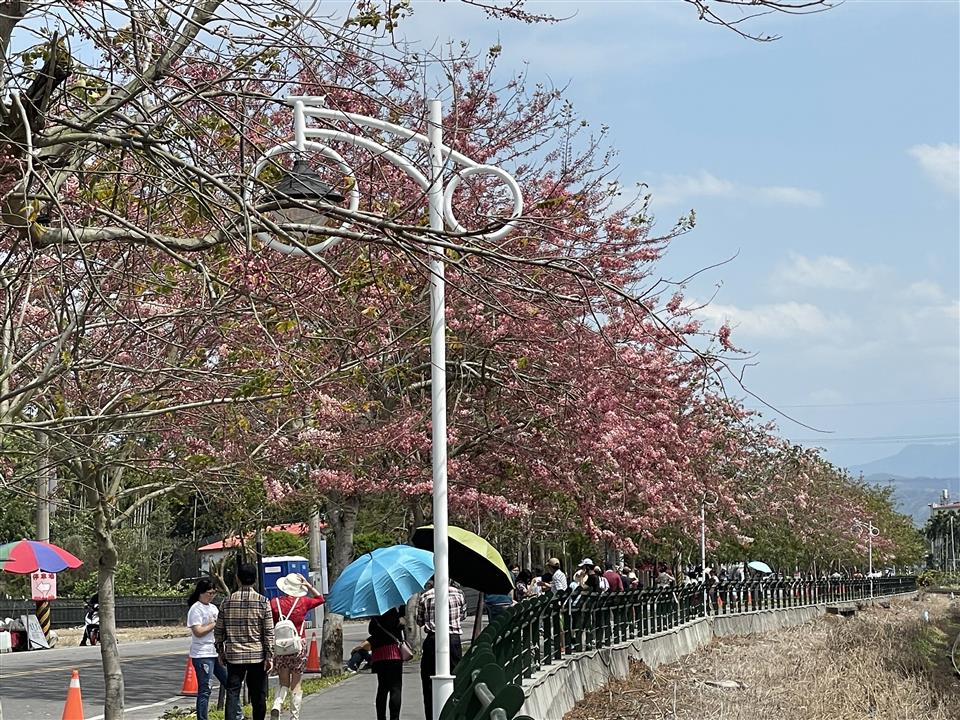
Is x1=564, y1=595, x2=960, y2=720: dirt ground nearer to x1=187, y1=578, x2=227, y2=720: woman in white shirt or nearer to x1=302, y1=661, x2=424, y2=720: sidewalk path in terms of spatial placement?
x1=302, y1=661, x2=424, y2=720: sidewalk path

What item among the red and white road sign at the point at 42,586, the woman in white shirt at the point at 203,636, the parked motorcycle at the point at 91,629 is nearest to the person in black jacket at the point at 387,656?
the woman in white shirt at the point at 203,636

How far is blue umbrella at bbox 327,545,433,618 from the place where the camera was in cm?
1419

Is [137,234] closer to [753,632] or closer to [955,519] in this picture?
[753,632]

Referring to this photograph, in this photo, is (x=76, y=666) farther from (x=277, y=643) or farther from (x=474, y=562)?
(x=277, y=643)

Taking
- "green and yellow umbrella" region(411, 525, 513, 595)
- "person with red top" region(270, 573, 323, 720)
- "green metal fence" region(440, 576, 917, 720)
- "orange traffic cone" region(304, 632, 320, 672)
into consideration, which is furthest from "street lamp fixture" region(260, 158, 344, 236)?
"orange traffic cone" region(304, 632, 320, 672)

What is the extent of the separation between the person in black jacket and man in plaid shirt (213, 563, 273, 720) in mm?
1181

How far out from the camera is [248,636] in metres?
13.2

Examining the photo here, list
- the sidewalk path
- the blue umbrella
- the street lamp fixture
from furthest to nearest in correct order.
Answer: the sidewalk path
the blue umbrella
the street lamp fixture

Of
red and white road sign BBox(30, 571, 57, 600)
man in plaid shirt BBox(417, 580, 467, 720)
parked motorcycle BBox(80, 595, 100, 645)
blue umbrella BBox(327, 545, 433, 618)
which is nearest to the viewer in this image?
blue umbrella BBox(327, 545, 433, 618)

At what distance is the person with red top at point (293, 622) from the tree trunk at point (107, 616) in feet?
7.18

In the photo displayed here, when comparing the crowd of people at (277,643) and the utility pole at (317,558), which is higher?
the utility pole at (317,558)

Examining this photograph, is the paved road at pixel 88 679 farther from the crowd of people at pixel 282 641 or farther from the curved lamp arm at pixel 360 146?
the curved lamp arm at pixel 360 146

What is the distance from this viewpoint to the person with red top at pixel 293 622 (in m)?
14.2

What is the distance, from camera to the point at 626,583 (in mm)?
36156
